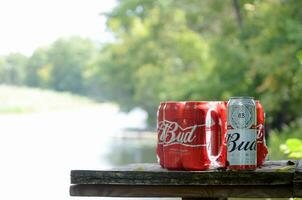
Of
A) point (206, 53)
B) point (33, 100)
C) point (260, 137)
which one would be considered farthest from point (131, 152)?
point (260, 137)

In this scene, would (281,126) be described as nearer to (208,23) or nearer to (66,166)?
(66,166)

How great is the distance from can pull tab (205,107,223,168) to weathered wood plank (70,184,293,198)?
0.09 meters

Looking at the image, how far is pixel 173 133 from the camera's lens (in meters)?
1.94

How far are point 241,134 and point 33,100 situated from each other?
48081mm

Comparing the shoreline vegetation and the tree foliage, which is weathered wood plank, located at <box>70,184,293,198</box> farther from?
the shoreline vegetation

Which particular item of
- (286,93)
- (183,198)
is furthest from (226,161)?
(286,93)

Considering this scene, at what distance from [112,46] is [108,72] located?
11.8ft

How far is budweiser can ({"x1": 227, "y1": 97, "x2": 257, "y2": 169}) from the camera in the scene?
1.90 meters

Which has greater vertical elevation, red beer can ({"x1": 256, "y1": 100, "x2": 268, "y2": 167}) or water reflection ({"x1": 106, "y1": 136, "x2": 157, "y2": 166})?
red beer can ({"x1": 256, "y1": 100, "x2": 268, "y2": 167})

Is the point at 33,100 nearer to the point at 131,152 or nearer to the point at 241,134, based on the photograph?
the point at 131,152

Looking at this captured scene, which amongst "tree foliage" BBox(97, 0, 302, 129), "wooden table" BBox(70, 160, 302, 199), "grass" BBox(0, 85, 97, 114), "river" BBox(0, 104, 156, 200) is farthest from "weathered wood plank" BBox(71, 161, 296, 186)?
"grass" BBox(0, 85, 97, 114)

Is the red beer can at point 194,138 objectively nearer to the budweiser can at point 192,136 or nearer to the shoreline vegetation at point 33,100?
the budweiser can at point 192,136

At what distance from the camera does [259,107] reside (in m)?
2.04

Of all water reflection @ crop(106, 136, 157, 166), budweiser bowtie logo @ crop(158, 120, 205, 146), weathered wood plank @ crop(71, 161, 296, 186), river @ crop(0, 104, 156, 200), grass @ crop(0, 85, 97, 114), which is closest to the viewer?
weathered wood plank @ crop(71, 161, 296, 186)
